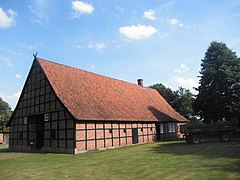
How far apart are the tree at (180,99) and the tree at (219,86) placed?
20485mm

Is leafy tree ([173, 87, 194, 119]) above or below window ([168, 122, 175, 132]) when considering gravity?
above

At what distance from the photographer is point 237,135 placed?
24359 millimetres

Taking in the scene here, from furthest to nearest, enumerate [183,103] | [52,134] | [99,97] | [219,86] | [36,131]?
1. [183,103]
2. [219,86]
3. [99,97]
4. [36,131]
5. [52,134]

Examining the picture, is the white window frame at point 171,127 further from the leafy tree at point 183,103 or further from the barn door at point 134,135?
the leafy tree at point 183,103

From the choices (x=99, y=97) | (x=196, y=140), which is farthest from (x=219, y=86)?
(x=99, y=97)

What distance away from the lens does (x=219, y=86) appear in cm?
2850

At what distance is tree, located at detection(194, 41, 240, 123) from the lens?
27656 millimetres

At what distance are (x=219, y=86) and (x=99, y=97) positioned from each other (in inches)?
587

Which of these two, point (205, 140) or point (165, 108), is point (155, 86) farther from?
point (205, 140)

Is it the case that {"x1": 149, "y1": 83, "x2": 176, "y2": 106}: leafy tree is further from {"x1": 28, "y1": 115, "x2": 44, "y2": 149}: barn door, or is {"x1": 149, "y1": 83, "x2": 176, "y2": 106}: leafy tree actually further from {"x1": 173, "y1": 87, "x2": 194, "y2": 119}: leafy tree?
{"x1": 28, "y1": 115, "x2": 44, "y2": 149}: barn door

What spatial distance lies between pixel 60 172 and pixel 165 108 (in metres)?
25.6

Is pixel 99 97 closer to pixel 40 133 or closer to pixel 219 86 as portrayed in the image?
pixel 40 133

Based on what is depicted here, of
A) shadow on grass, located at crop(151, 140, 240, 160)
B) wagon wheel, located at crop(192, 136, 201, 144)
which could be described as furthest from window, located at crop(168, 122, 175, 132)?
shadow on grass, located at crop(151, 140, 240, 160)

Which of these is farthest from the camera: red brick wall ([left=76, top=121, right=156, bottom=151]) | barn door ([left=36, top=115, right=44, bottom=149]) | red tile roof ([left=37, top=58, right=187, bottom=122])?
barn door ([left=36, top=115, right=44, bottom=149])
